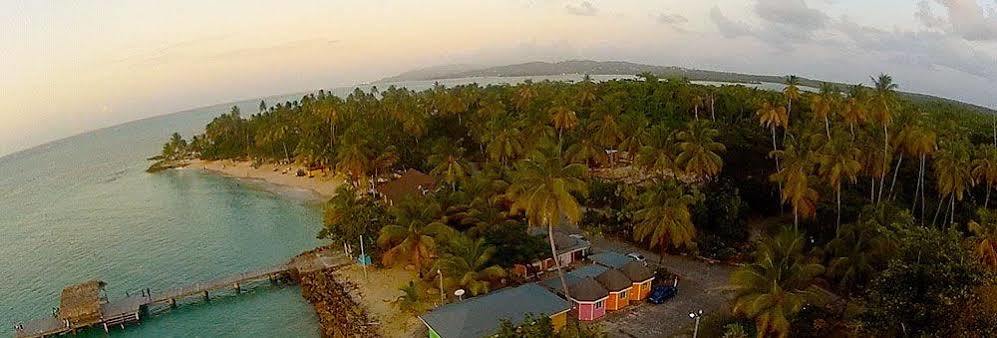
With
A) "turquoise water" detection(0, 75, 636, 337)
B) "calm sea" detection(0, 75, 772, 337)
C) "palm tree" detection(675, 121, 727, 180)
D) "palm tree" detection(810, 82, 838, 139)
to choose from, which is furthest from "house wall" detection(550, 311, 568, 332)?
"palm tree" detection(810, 82, 838, 139)

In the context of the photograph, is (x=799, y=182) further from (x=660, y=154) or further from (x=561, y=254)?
(x=561, y=254)

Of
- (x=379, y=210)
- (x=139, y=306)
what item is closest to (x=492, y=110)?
(x=379, y=210)

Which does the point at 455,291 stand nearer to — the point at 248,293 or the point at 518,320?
the point at 518,320

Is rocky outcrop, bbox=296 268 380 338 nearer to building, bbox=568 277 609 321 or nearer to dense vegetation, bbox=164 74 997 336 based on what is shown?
dense vegetation, bbox=164 74 997 336

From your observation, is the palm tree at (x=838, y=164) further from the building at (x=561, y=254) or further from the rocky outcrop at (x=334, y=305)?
the rocky outcrop at (x=334, y=305)

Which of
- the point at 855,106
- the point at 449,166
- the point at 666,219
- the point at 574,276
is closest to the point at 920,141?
the point at 855,106
